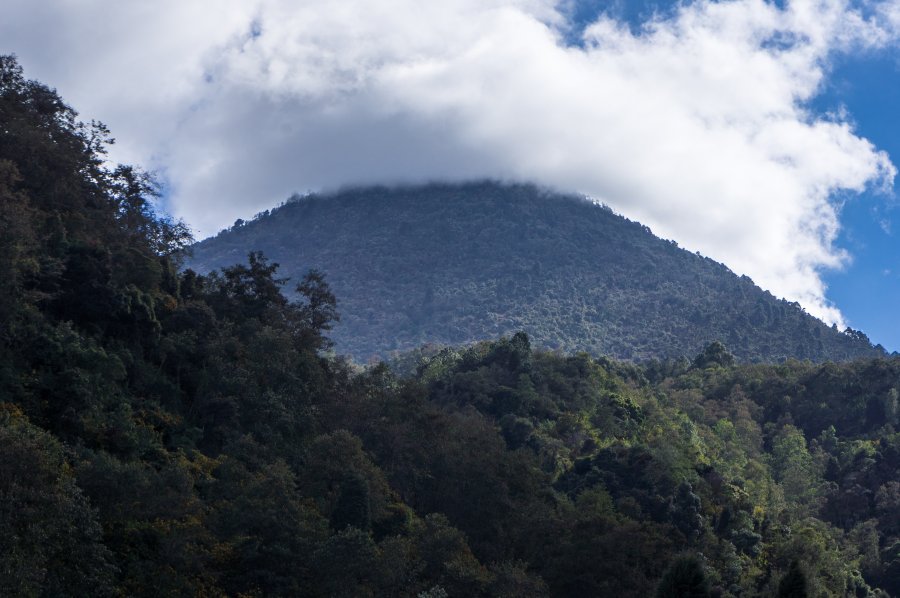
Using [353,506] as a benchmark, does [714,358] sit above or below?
above

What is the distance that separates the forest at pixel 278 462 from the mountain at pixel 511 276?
66946 millimetres

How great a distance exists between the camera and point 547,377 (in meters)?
70.6

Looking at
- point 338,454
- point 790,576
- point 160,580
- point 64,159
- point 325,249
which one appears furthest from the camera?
point 325,249

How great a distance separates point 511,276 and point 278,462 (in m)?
120

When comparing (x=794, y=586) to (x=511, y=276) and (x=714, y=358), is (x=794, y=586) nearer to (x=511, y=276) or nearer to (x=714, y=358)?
(x=714, y=358)

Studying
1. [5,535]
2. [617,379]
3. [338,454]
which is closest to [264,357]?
[338,454]

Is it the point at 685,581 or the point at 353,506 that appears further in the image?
the point at 353,506

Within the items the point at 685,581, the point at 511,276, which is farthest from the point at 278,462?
the point at 511,276

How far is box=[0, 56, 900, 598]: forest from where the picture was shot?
30156 millimetres

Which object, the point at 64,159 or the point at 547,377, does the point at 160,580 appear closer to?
the point at 64,159

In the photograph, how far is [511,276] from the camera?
157 metres

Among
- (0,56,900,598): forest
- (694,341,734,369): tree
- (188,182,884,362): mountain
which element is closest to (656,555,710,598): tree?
(0,56,900,598): forest

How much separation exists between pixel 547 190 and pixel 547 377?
119m

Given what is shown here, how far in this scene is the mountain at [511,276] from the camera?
136 meters
